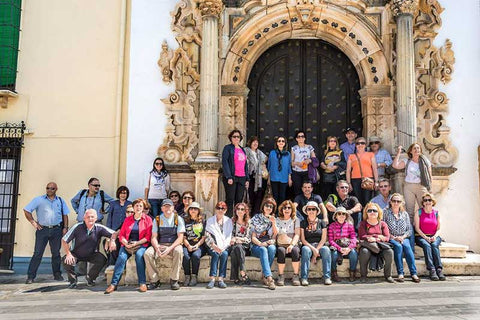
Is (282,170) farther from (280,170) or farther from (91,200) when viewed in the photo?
(91,200)

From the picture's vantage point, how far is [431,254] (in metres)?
7.02

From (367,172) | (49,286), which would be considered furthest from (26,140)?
(367,172)

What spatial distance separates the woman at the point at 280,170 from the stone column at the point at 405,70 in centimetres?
214

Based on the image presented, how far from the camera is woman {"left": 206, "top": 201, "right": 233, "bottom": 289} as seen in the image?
675 centimetres

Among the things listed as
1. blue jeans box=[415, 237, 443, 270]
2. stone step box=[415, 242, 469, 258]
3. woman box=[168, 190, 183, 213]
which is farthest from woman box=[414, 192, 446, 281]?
woman box=[168, 190, 183, 213]

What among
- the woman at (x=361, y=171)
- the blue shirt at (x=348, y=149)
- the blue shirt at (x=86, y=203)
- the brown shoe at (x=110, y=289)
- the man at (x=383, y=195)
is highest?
the blue shirt at (x=348, y=149)

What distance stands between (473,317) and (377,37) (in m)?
5.88

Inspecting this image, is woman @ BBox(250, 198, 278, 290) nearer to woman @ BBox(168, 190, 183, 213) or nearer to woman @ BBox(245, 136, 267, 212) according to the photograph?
woman @ BBox(245, 136, 267, 212)

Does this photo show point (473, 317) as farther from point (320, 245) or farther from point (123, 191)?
point (123, 191)

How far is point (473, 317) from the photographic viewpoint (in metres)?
4.77

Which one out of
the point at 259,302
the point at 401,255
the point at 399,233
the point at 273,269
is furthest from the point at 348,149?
the point at 259,302

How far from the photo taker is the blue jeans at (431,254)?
22.8ft

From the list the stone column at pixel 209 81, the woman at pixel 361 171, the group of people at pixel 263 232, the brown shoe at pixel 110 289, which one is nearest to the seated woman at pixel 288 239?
the group of people at pixel 263 232

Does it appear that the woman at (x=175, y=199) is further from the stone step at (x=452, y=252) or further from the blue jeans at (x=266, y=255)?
the stone step at (x=452, y=252)
